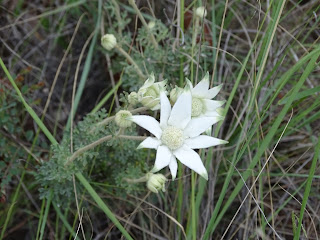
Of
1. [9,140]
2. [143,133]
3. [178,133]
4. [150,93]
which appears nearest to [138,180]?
[178,133]

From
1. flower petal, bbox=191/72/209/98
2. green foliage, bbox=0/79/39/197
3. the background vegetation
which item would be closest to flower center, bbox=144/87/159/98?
flower petal, bbox=191/72/209/98

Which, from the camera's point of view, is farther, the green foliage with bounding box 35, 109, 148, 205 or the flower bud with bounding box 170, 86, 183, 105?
the green foliage with bounding box 35, 109, 148, 205

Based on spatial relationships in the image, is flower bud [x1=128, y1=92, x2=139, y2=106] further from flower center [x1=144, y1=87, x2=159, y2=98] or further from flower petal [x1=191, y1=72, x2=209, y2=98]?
flower petal [x1=191, y1=72, x2=209, y2=98]

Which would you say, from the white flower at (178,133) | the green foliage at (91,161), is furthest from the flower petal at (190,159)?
the green foliage at (91,161)

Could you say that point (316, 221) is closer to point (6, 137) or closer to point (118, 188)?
point (118, 188)

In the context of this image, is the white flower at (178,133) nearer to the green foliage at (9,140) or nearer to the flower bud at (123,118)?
the flower bud at (123,118)
